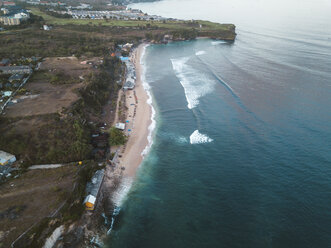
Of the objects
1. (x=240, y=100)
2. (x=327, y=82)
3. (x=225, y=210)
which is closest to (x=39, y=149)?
(x=225, y=210)

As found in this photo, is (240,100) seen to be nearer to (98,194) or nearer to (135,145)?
(135,145)

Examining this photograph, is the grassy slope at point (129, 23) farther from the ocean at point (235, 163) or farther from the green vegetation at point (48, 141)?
the green vegetation at point (48, 141)

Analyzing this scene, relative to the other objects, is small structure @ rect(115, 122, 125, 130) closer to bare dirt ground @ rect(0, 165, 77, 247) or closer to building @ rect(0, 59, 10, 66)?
bare dirt ground @ rect(0, 165, 77, 247)

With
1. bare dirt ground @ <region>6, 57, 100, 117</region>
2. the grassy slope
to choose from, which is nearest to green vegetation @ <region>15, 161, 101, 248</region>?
bare dirt ground @ <region>6, 57, 100, 117</region>

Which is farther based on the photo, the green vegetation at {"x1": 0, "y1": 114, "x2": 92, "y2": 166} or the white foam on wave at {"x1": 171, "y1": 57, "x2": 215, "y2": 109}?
the white foam on wave at {"x1": 171, "y1": 57, "x2": 215, "y2": 109}

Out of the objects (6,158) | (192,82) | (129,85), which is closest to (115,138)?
(6,158)

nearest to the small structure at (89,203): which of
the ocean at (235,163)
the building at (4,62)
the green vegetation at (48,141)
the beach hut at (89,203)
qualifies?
the beach hut at (89,203)
